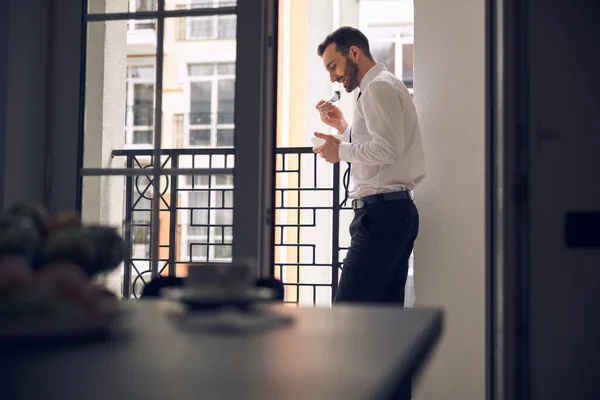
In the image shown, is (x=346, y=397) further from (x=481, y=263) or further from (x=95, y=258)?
(x=481, y=263)

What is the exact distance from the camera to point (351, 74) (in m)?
2.93

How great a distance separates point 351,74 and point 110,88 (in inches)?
37.6

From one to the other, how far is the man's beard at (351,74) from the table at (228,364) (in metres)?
2.14

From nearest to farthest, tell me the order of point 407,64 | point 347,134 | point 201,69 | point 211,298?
point 211,298 → point 347,134 → point 407,64 → point 201,69

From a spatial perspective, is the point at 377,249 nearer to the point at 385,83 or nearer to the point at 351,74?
the point at 385,83

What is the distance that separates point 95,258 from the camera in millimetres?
927

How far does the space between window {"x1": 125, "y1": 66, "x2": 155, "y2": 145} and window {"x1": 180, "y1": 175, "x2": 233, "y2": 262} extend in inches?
11.3

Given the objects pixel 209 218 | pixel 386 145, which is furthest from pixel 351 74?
pixel 209 218

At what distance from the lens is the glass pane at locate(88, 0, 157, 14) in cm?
253
